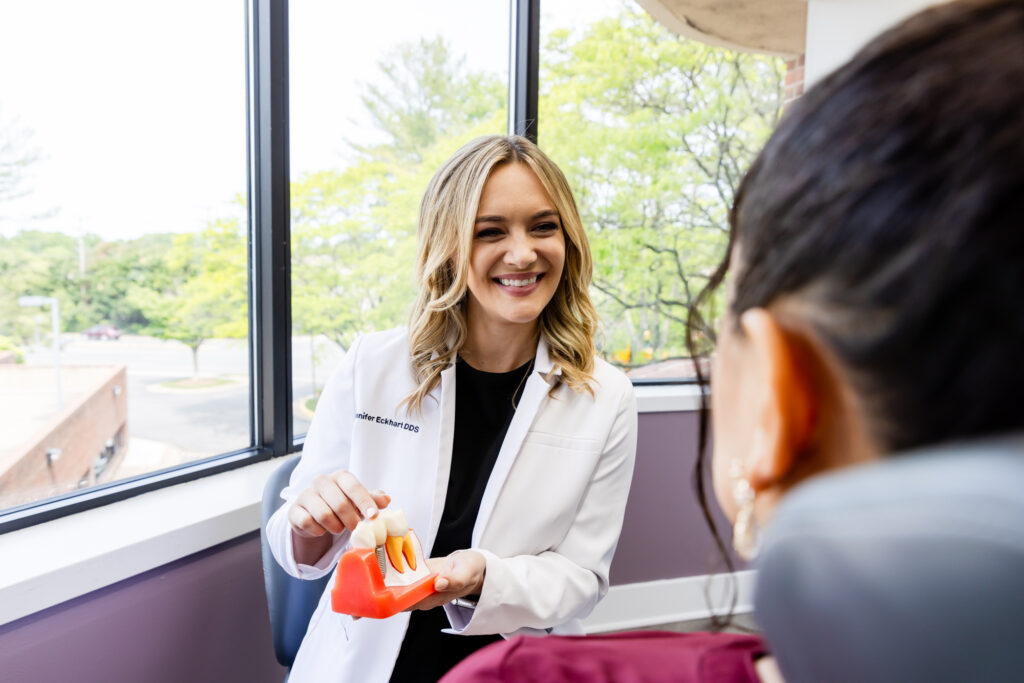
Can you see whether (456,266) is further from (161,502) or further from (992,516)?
(992,516)

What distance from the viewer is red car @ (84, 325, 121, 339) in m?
1.46

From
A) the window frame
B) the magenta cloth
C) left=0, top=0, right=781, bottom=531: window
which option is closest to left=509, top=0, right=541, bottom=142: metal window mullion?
left=0, top=0, right=781, bottom=531: window

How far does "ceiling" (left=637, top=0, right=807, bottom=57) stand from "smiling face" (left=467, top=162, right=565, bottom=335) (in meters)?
2.01

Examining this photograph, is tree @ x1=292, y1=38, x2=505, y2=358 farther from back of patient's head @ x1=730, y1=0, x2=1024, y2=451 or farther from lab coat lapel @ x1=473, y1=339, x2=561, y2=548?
back of patient's head @ x1=730, y1=0, x2=1024, y2=451

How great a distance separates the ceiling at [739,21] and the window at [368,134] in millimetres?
876

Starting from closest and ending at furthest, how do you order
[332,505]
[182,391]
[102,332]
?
[332,505] < [102,332] < [182,391]

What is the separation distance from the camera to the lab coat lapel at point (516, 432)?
125cm

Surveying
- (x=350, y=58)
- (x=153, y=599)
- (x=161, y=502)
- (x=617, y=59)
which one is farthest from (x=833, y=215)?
(x=617, y=59)

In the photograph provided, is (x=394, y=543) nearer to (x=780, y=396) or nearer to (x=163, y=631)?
(x=163, y=631)

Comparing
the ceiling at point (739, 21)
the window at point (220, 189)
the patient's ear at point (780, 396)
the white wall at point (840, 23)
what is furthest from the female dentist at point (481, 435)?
the ceiling at point (739, 21)

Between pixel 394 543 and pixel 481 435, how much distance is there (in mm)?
368

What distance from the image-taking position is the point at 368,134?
2225 mm

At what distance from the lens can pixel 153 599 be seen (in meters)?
1.33

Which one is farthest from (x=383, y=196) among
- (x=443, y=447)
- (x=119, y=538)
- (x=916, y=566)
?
(x=916, y=566)
